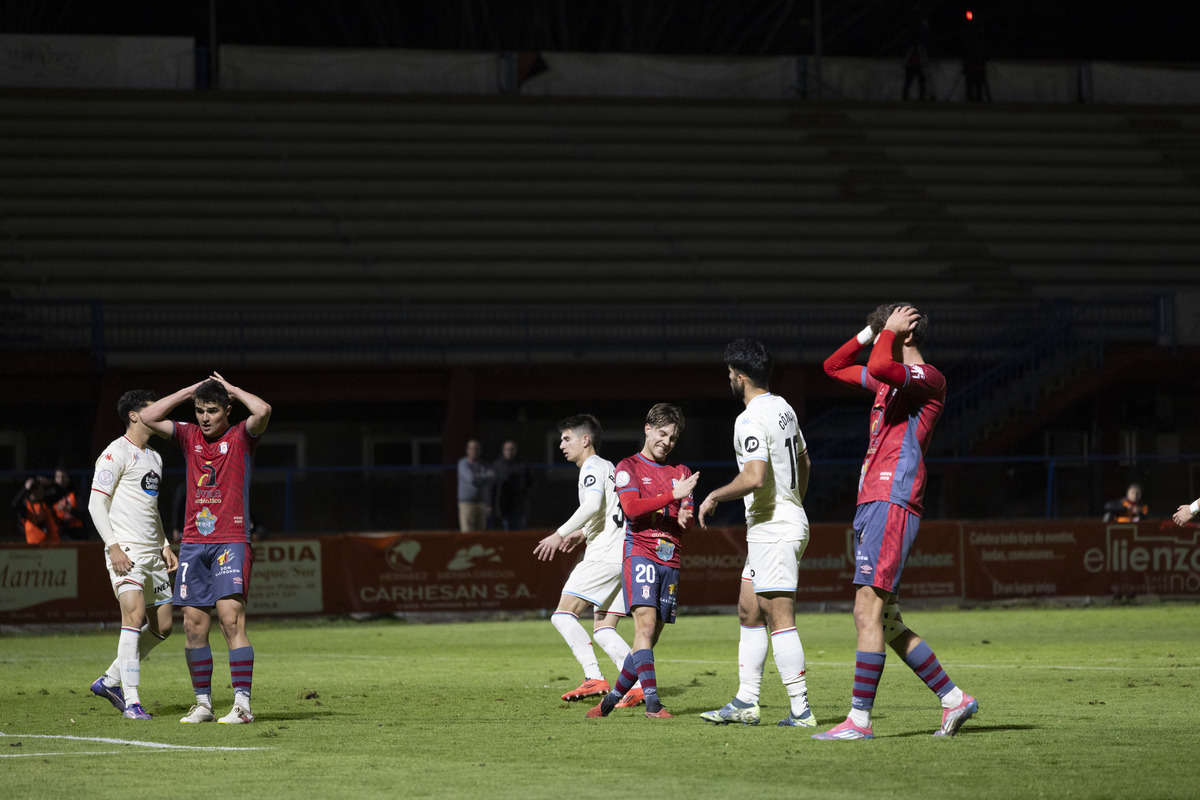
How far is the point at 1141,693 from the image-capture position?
10.6 m

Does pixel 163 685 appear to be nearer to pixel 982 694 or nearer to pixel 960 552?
pixel 982 694

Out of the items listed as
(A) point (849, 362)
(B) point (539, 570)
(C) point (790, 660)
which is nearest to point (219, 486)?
(C) point (790, 660)

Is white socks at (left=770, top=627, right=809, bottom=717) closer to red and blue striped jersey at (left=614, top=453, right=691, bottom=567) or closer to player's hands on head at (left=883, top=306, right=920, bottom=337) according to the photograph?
red and blue striped jersey at (left=614, top=453, right=691, bottom=567)

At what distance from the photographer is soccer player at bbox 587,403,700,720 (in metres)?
9.23

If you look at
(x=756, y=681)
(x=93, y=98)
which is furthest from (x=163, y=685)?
(x=93, y=98)

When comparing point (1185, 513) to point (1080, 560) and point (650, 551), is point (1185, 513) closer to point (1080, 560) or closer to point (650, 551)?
point (650, 551)

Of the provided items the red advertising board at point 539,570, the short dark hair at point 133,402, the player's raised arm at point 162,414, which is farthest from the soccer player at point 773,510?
the red advertising board at point 539,570

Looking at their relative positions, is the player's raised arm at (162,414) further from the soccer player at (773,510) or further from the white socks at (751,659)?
the white socks at (751,659)

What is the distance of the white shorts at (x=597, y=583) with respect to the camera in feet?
35.6

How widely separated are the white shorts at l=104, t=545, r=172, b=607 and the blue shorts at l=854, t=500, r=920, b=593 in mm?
4881

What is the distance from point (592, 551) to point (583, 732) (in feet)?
7.61

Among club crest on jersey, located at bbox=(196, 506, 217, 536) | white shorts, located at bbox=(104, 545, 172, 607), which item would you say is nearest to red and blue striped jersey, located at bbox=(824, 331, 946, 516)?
club crest on jersey, located at bbox=(196, 506, 217, 536)

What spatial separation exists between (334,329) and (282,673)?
48.1ft

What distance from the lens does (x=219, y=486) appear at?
9484 millimetres
